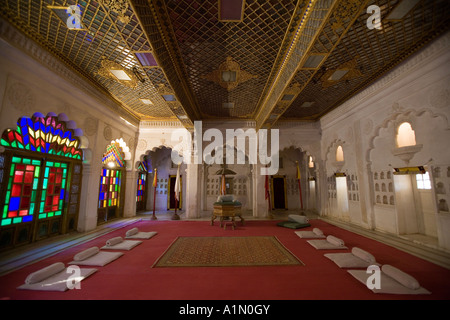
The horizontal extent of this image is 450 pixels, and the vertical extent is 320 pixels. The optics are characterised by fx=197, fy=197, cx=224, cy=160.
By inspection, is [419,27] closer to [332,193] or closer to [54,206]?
[332,193]

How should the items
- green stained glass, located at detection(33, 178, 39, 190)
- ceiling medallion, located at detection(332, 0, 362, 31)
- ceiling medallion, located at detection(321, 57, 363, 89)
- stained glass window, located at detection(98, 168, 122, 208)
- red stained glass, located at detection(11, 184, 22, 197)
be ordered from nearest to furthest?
ceiling medallion, located at detection(332, 0, 362, 31), red stained glass, located at detection(11, 184, 22, 197), green stained glass, located at detection(33, 178, 39, 190), ceiling medallion, located at detection(321, 57, 363, 89), stained glass window, located at detection(98, 168, 122, 208)

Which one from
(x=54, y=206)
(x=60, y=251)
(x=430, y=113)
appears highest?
(x=430, y=113)

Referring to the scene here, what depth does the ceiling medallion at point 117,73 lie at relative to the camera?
4855mm

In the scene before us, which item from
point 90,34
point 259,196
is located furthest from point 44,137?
point 259,196

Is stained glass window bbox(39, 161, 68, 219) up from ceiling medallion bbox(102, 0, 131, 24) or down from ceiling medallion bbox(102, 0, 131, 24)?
down

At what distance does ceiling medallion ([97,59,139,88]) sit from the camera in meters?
4.86

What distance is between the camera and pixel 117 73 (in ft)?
17.2

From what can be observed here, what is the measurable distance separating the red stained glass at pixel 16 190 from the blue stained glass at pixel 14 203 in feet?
0.29

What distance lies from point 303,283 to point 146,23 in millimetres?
4538

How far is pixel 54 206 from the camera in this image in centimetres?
538

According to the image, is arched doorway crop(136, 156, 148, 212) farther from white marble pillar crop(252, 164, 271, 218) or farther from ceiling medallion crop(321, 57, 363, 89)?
ceiling medallion crop(321, 57, 363, 89)

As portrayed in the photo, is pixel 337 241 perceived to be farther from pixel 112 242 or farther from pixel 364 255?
pixel 112 242

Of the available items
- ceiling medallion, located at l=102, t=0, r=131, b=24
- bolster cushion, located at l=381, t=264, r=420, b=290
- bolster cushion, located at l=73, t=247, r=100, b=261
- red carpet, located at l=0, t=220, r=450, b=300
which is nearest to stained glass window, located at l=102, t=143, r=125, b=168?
red carpet, located at l=0, t=220, r=450, b=300
